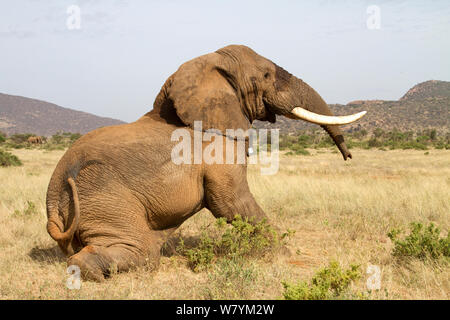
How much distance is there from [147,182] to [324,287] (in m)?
2.13

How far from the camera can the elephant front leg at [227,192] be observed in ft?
16.8

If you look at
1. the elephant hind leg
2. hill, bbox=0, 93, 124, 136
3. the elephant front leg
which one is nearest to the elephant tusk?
the elephant front leg

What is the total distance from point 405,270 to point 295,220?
129 inches

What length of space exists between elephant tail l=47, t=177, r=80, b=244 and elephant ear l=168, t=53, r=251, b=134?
1.44 meters

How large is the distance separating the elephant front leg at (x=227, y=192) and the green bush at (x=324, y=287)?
132 cm

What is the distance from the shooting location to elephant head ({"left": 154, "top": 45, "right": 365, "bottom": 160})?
206 inches

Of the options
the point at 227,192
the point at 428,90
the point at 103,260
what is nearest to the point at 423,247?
the point at 227,192

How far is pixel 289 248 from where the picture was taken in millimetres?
6387

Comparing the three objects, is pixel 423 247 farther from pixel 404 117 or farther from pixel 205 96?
pixel 404 117

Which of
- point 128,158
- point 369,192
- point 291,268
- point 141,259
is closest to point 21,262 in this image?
point 141,259

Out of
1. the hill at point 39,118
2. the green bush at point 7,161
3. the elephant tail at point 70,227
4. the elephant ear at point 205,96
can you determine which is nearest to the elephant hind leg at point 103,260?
the elephant tail at point 70,227

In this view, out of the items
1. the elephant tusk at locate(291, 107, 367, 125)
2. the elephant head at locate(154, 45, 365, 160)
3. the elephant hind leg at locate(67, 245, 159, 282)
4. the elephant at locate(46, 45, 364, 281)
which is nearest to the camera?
the elephant hind leg at locate(67, 245, 159, 282)

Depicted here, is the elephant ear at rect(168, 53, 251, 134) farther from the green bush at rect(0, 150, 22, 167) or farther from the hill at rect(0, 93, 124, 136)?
the hill at rect(0, 93, 124, 136)

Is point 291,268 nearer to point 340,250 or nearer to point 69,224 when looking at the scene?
point 340,250
